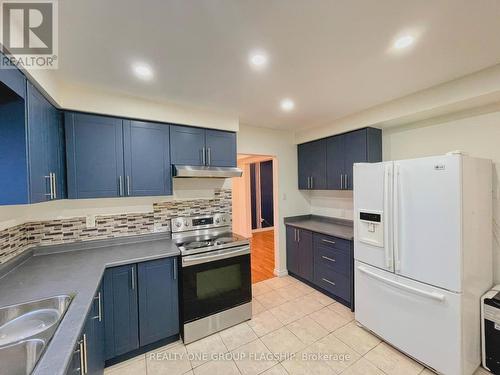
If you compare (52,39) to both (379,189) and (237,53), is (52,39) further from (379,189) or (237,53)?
(379,189)

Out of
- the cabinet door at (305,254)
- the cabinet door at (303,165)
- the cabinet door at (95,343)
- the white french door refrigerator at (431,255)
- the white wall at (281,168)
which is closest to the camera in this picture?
the cabinet door at (95,343)

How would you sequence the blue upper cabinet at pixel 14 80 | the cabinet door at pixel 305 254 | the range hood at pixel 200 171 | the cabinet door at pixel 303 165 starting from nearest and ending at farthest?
the blue upper cabinet at pixel 14 80
the range hood at pixel 200 171
the cabinet door at pixel 305 254
the cabinet door at pixel 303 165

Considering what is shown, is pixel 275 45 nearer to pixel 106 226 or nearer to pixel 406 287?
pixel 406 287

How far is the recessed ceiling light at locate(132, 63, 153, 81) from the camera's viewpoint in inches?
64.3

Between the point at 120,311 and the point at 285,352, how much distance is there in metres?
1.50

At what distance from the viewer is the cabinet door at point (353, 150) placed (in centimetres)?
274

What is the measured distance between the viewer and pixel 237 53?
1499 millimetres

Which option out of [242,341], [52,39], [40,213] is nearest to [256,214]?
[242,341]

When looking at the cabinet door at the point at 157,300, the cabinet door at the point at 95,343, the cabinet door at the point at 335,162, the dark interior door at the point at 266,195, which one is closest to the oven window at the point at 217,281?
the cabinet door at the point at 157,300

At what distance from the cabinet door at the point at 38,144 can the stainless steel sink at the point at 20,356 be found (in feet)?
2.76

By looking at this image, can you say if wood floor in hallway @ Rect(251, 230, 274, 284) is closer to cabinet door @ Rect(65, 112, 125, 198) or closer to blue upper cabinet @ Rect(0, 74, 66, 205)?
cabinet door @ Rect(65, 112, 125, 198)

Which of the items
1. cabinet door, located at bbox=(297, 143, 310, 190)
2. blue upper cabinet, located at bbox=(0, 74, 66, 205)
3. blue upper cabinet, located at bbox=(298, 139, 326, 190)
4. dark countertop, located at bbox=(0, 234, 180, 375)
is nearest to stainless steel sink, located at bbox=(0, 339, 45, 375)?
dark countertop, located at bbox=(0, 234, 180, 375)

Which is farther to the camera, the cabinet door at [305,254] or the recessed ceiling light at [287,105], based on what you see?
the cabinet door at [305,254]

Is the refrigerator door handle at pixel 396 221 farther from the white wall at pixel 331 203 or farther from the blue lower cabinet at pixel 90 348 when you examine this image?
the blue lower cabinet at pixel 90 348
